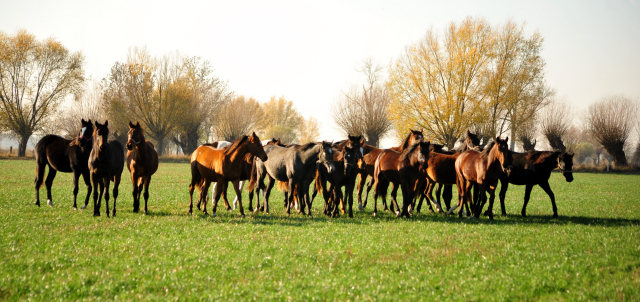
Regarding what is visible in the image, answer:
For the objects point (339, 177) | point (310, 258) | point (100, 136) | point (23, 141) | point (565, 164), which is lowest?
point (310, 258)

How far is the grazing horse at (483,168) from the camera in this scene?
11.9 metres

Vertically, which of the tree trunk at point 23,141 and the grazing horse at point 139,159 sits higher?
the tree trunk at point 23,141

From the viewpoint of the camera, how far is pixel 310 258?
7.16m

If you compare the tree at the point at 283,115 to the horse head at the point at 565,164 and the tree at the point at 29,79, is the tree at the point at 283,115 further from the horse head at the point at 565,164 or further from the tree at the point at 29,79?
the horse head at the point at 565,164

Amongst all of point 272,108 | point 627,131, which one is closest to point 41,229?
point 627,131

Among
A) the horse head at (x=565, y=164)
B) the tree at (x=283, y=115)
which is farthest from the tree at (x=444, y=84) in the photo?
the tree at (x=283, y=115)

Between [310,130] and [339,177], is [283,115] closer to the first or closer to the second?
[310,130]

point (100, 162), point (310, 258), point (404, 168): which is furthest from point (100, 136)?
point (404, 168)

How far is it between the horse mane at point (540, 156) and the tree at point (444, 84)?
90.6ft

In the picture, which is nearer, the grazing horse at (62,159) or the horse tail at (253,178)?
the grazing horse at (62,159)

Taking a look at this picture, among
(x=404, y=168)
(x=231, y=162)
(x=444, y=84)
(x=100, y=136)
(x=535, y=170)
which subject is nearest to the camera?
(x=100, y=136)

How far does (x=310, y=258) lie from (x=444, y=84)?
1508 inches

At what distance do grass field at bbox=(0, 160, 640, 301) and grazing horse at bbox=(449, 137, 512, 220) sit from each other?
1.21 meters

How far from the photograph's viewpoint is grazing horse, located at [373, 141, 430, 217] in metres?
12.1
